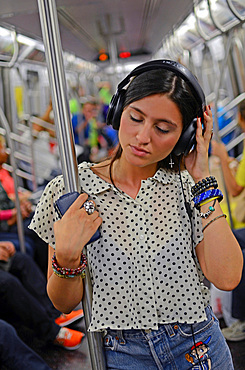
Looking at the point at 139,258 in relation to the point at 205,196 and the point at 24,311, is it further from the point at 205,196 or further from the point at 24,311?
the point at 24,311

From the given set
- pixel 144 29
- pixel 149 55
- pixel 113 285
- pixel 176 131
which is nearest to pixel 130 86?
pixel 176 131

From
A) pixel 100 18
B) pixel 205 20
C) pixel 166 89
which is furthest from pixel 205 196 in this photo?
pixel 205 20

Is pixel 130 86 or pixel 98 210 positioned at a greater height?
pixel 130 86

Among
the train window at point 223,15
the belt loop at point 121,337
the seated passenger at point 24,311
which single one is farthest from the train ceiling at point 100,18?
the seated passenger at point 24,311

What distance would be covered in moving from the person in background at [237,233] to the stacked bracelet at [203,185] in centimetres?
154

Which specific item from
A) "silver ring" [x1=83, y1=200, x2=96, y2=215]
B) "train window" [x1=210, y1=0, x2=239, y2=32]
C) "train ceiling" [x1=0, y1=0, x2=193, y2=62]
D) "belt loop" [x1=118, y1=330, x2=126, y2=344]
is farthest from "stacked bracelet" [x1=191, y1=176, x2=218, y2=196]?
"train window" [x1=210, y1=0, x2=239, y2=32]

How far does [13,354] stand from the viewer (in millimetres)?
2107

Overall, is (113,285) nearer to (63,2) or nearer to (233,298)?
(63,2)

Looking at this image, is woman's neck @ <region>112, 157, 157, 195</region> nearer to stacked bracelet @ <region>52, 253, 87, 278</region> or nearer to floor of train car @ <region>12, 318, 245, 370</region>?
stacked bracelet @ <region>52, 253, 87, 278</region>

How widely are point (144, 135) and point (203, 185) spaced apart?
0.19 m

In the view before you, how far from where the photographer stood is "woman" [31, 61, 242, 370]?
3.37ft

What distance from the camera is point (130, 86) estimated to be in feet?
3.56

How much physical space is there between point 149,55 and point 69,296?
411cm

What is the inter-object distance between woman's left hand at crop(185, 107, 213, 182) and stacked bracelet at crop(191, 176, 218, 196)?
17mm
